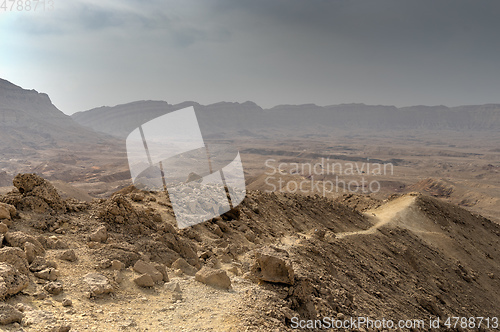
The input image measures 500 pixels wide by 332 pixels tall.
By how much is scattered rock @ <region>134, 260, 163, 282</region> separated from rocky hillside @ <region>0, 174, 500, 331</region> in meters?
0.02

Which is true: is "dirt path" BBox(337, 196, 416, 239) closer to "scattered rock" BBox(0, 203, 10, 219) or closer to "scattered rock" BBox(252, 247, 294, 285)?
"scattered rock" BBox(252, 247, 294, 285)

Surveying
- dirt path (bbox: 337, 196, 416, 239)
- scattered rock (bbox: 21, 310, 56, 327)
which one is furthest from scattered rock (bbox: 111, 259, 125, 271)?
dirt path (bbox: 337, 196, 416, 239)

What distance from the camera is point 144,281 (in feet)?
16.6

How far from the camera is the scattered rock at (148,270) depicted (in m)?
5.29

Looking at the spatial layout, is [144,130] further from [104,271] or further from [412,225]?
[412,225]

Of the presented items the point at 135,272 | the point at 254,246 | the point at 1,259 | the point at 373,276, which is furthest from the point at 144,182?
the point at 373,276

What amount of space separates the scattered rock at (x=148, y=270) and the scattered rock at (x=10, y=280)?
5.55 feet

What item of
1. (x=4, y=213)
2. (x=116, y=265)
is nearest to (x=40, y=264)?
(x=116, y=265)

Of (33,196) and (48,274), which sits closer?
(48,274)

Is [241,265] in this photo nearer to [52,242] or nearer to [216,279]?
[216,279]

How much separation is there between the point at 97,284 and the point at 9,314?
48.2 inches

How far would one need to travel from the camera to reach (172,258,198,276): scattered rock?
610 cm

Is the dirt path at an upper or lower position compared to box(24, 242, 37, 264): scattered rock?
lower

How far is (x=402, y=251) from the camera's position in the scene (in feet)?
43.0
